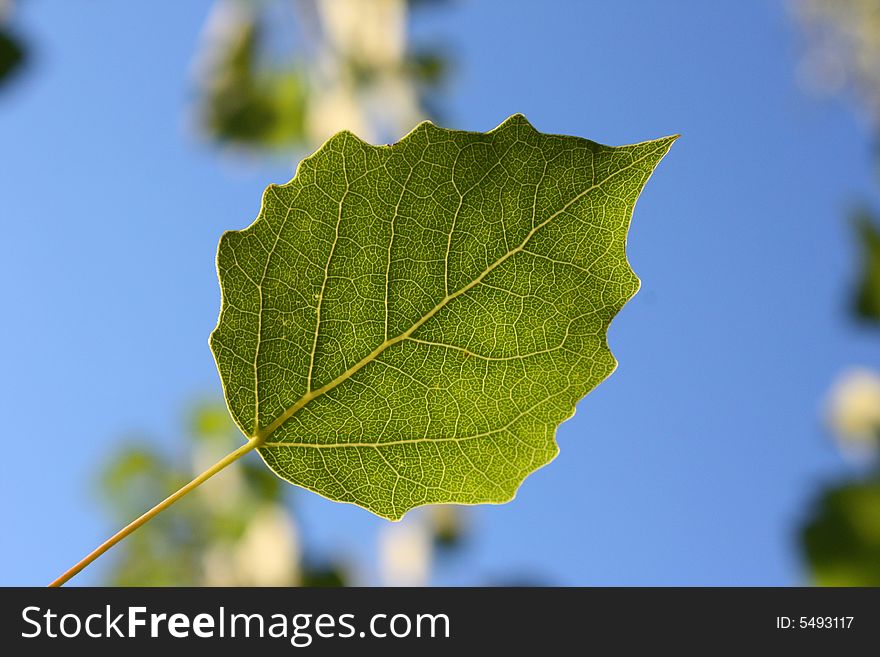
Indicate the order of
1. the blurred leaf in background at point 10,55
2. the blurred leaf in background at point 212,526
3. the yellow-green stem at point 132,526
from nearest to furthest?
1. the yellow-green stem at point 132,526
2. the blurred leaf in background at point 10,55
3. the blurred leaf in background at point 212,526

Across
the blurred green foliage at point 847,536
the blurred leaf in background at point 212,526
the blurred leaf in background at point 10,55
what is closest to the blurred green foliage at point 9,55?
the blurred leaf in background at point 10,55

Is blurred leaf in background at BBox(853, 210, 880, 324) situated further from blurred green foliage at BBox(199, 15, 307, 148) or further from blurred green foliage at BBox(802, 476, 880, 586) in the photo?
blurred green foliage at BBox(199, 15, 307, 148)

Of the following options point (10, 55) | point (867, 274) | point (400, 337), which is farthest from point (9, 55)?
point (867, 274)

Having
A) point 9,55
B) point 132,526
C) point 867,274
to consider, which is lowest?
point 132,526

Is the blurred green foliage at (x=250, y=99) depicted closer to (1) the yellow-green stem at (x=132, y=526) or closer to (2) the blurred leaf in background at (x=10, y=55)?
(2) the blurred leaf in background at (x=10, y=55)

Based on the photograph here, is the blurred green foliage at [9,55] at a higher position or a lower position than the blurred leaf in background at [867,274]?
higher

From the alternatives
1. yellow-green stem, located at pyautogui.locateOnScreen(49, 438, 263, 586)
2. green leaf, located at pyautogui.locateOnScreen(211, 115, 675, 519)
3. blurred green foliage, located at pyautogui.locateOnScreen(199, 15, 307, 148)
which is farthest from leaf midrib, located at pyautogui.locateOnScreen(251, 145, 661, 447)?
blurred green foliage, located at pyautogui.locateOnScreen(199, 15, 307, 148)

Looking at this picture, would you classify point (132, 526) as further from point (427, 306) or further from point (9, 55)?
point (9, 55)
